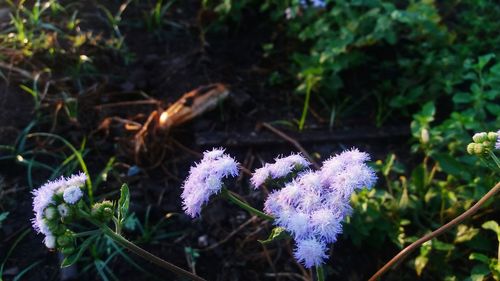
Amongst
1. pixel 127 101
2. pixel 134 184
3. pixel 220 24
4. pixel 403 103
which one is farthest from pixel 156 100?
pixel 403 103

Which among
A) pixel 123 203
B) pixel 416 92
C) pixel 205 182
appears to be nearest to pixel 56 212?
pixel 123 203

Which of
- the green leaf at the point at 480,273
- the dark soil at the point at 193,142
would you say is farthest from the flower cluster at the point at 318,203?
the dark soil at the point at 193,142

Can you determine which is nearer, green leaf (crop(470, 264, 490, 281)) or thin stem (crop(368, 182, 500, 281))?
thin stem (crop(368, 182, 500, 281))

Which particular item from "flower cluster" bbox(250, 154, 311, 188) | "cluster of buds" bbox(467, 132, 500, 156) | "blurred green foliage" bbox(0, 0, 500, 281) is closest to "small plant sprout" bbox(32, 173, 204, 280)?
"flower cluster" bbox(250, 154, 311, 188)

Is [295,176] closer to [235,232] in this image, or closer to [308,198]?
[308,198]

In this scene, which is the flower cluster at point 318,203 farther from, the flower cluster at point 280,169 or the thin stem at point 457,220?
the thin stem at point 457,220

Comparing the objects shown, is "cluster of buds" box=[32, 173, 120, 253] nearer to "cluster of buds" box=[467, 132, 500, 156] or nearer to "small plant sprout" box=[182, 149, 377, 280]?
"small plant sprout" box=[182, 149, 377, 280]

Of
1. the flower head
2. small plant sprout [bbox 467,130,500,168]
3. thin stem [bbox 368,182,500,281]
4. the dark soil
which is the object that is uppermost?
small plant sprout [bbox 467,130,500,168]

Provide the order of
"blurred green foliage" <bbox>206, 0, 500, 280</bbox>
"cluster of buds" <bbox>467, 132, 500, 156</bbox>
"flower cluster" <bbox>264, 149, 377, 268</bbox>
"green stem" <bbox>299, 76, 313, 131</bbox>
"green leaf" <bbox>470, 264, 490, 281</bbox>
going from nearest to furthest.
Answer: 1. "flower cluster" <bbox>264, 149, 377, 268</bbox>
2. "cluster of buds" <bbox>467, 132, 500, 156</bbox>
3. "green leaf" <bbox>470, 264, 490, 281</bbox>
4. "blurred green foliage" <bbox>206, 0, 500, 280</bbox>
5. "green stem" <bbox>299, 76, 313, 131</bbox>
